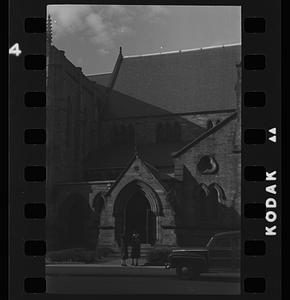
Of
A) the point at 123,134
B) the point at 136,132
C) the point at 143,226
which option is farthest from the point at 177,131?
the point at 143,226

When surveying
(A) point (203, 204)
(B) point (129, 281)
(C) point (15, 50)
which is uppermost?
(C) point (15, 50)

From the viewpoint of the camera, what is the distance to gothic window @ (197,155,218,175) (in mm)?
23109

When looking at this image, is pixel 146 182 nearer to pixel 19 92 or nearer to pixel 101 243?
pixel 101 243

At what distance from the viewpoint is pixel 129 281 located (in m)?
12.8

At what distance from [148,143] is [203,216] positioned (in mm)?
7654

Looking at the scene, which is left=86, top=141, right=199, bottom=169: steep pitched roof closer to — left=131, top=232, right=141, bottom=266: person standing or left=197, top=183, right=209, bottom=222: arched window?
left=197, top=183, right=209, bottom=222: arched window

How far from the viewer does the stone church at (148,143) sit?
635 inches

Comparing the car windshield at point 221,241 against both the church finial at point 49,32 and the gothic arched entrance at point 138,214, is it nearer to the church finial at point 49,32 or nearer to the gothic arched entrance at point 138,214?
the gothic arched entrance at point 138,214

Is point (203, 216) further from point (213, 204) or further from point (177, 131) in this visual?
point (177, 131)

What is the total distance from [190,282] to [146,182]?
1625 cm

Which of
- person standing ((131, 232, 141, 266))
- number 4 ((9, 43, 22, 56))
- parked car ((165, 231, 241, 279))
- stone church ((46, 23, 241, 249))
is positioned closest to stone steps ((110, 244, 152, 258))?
person standing ((131, 232, 141, 266))

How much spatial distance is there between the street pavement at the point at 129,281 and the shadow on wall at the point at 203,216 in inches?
69.4

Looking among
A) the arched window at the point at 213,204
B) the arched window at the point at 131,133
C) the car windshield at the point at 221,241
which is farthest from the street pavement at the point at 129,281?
the arched window at the point at 131,133

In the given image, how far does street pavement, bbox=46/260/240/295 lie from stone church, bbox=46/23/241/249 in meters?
1.21
